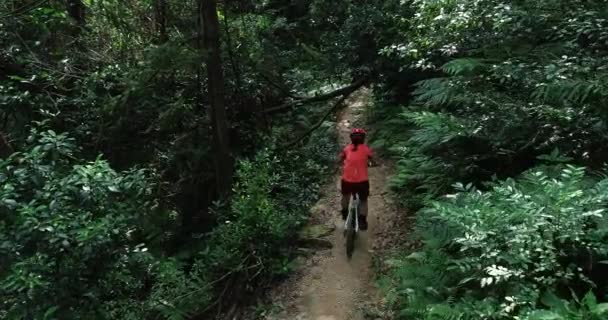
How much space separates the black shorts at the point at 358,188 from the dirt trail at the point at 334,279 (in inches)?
30.2

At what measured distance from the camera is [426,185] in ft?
25.7

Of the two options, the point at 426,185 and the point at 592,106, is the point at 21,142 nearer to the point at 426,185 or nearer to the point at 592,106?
the point at 426,185

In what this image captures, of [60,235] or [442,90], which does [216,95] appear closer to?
[442,90]

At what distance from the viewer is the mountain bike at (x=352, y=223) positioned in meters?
7.65

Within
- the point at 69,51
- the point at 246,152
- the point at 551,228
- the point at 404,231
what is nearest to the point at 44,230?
the point at 551,228

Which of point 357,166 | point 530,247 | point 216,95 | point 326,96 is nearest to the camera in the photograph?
point 530,247

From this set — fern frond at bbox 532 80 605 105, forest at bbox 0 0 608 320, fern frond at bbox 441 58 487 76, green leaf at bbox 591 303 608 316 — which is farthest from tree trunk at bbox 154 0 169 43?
green leaf at bbox 591 303 608 316

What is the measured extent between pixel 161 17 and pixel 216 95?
9.26ft

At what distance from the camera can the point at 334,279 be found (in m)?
7.31

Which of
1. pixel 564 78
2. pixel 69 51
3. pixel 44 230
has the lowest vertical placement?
pixel 44 230

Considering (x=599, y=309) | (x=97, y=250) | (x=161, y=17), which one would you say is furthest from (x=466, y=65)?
(x=161, y=17)

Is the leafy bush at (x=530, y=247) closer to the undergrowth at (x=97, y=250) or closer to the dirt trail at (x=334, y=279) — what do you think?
the dirt trail at (x=334, y=279)

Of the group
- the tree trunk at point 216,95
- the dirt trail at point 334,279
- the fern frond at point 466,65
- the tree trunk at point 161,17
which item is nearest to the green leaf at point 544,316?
the dirt trail at point 334,279

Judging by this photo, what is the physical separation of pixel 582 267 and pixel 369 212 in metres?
4.58
